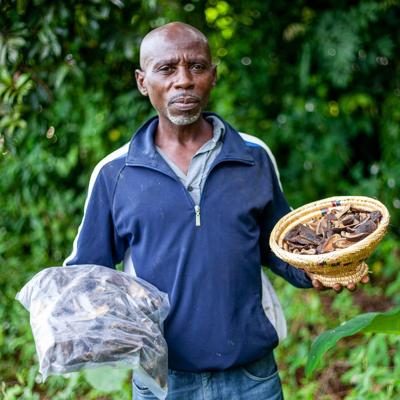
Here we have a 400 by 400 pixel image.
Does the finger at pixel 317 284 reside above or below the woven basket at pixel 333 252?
below

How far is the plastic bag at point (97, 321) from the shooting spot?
78.3 inches

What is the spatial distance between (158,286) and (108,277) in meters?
0.17

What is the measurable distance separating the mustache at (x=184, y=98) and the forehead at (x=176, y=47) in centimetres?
11

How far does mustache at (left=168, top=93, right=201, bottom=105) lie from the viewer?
7.46ft

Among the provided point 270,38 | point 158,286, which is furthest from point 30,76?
point 270,38

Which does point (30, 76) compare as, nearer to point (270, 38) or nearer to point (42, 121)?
point (42, 121)

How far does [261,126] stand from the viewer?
539cm

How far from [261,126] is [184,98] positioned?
10.4 feet

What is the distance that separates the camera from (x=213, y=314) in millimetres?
2248

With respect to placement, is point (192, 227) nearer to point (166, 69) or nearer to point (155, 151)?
point (155, 151)

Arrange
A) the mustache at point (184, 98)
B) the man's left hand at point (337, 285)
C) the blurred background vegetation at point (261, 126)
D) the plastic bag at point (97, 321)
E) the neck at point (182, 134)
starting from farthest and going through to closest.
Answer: the blurred background vegetation at point (261, 126) < the neck at point (182, 134) < the mustache at point (184, 98) < the man's left hand at point (337, 285) < the plastic bag at point (97, 321)

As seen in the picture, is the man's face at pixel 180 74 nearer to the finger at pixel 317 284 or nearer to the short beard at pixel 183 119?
the short beard at pixel 183 119

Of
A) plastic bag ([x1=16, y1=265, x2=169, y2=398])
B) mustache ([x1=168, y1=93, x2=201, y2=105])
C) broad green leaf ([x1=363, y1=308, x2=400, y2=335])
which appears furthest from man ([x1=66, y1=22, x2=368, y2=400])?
broad green leaf ([x1=363, y1=308, x2=400, y2=335])

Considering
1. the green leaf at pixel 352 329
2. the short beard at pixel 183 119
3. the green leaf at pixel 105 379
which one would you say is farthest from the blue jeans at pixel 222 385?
the short beard at pixel 183 119
